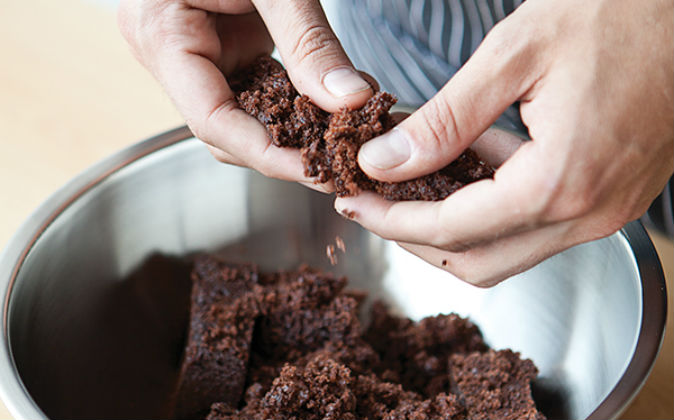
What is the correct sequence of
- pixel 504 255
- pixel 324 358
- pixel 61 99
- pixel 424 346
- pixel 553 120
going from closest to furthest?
pixel 553 120 < pixel 504 255 < pixel 324 358 < pixel 424 346 < pixel 61 99

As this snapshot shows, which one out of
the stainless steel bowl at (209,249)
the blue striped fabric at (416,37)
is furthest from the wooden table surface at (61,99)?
the blue striped fabric at (416,37)

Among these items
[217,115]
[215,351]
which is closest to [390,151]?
[217,115]

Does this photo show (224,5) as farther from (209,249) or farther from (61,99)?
(61,99)

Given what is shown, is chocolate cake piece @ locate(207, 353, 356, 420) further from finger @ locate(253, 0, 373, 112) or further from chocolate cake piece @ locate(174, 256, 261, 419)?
finger @ locate(253, 0, 373, 112)

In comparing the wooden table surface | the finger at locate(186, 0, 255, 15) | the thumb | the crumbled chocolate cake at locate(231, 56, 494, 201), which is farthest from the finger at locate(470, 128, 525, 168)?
the wooden table surface

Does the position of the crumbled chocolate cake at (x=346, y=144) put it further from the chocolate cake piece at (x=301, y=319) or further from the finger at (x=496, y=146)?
the chocolate cake piece at (x=301, y=319)

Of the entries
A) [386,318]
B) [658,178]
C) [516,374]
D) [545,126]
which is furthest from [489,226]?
[386,318]
